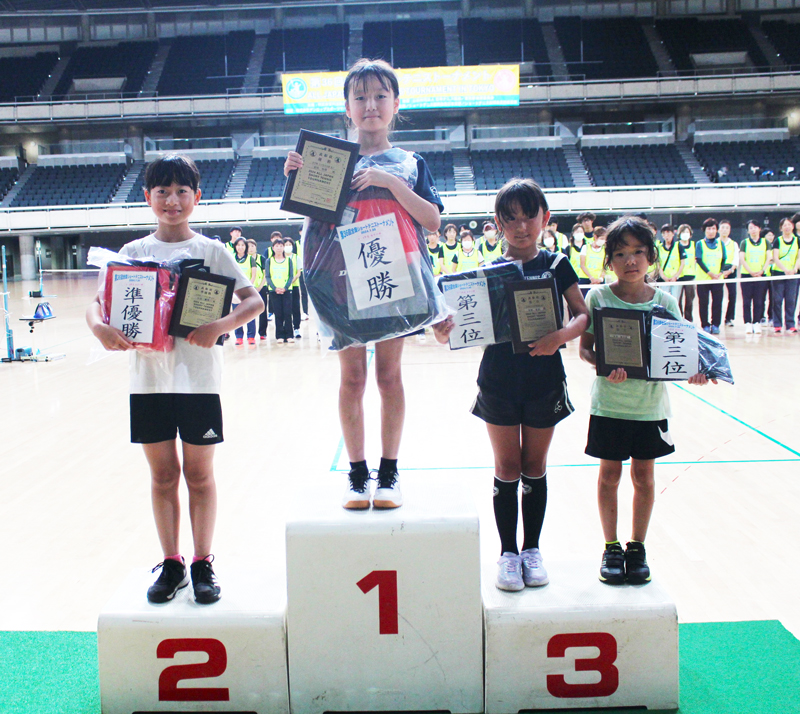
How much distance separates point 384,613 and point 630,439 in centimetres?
83

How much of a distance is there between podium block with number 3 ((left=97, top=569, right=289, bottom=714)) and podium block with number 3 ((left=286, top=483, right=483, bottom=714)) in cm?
6

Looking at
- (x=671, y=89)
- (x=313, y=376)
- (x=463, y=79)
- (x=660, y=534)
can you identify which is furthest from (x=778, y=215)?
(x=660, y=534)

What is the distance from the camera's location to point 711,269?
8766 millimetres

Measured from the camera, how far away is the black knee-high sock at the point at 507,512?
6.21 ft

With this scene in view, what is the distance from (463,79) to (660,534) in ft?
62.9

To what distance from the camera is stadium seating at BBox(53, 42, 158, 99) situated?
2300cm

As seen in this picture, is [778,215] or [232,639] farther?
[778,215]

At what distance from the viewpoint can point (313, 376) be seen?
20.8 feet

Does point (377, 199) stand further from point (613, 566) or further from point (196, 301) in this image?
point (613, 566)

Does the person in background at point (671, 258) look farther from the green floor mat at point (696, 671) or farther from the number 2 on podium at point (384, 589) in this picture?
the number 2 on podium at point (384, 589)

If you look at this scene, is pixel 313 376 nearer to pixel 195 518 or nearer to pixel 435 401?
pixel 435 401

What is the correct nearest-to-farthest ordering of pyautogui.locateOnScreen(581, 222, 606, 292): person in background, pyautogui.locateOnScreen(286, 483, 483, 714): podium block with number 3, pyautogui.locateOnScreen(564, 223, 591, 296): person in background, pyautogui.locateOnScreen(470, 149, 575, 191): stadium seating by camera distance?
1. pyautogui.locateOnScreen(286, 483, 483, 714): podium block with number 3
2. pyautogui.locateOnScreen(581, 222, 606, 292): person in background
3. pyautogui.locateOnScreen(564, 223, 591, 296): person in background
4. pyautogui.locateOnScreen(470, 149, 575, 191): stadium seating

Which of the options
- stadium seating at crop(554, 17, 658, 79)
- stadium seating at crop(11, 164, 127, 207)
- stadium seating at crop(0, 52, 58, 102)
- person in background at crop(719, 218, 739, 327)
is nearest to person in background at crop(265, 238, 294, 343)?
person in background at crop(719, 218, 739, 327)

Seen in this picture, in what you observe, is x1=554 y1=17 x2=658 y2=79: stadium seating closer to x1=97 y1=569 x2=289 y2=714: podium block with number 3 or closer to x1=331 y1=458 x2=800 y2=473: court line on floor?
x1=331 y1=458 x2=800 y2=473: court line on floor
